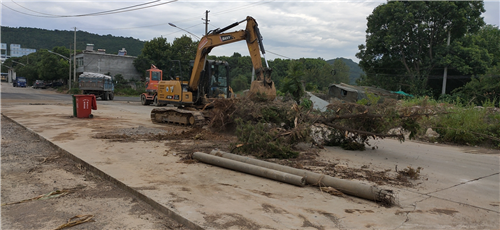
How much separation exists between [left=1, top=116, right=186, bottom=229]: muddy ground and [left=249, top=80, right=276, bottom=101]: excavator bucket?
5492 mm

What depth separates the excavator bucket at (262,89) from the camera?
1067 cm

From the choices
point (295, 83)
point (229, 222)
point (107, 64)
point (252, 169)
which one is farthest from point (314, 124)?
point (107, 64)

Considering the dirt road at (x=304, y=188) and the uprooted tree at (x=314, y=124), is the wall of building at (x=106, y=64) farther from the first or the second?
the uprooted tree at (x=314, y=124)

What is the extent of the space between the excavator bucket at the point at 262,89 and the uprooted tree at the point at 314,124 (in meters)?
0.37

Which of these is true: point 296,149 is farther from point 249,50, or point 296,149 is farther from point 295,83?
point 295,83

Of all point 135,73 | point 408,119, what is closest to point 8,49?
point 135,73

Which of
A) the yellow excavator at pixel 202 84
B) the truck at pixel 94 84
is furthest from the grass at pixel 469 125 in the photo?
the truck at pixel 94 84

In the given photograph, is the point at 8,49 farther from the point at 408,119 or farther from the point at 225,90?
the point at 408,119

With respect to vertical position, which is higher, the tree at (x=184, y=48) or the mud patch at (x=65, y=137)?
the tree at (x=184, y=48)

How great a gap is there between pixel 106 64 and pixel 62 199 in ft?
182

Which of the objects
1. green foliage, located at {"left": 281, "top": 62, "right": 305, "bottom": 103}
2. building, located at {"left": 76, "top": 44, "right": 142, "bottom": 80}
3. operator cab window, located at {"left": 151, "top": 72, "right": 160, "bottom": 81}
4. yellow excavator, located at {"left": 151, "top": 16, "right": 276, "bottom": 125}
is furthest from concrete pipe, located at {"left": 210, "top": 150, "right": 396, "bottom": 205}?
building, located at {"left": 76, "top": 44, "right": 142, "bottom": 80}

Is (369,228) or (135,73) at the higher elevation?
(135,73)

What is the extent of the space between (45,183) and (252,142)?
4.15 m

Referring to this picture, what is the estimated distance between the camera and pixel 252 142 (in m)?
7.90
